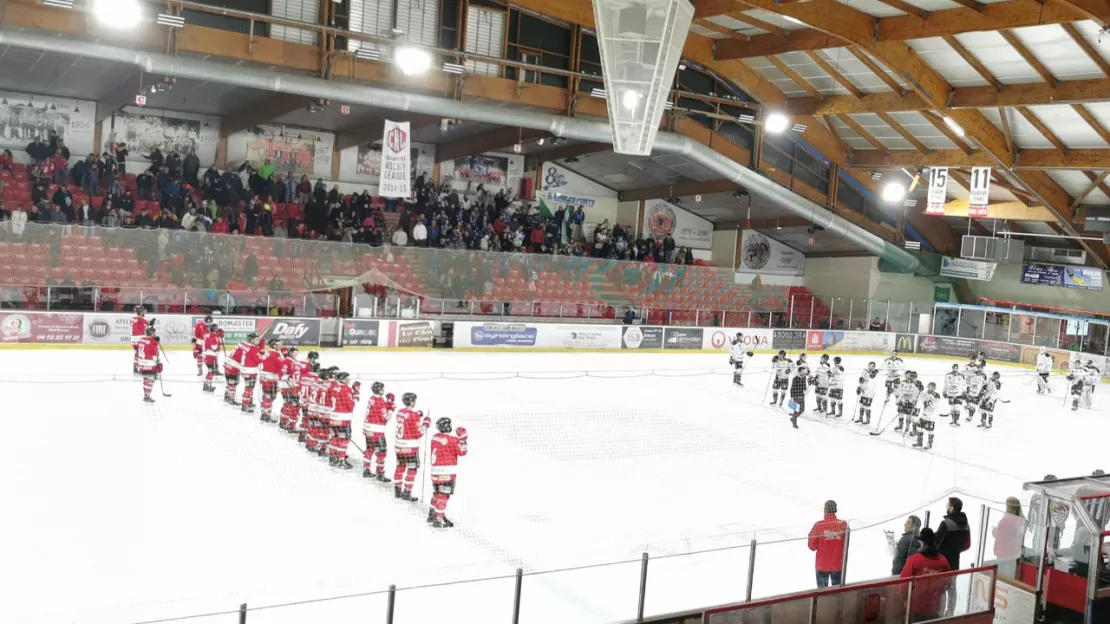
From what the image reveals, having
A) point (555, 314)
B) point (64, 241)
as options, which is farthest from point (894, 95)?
point (64, 241)

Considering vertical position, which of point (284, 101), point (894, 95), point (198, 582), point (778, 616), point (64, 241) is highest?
point (894, 95)

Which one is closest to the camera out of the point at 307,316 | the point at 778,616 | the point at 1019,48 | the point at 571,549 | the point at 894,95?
the point at 778,616

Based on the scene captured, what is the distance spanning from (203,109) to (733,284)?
50.4 ft

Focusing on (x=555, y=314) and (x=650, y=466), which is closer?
(x=650, y=466)

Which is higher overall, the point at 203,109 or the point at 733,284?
the point at 203,109

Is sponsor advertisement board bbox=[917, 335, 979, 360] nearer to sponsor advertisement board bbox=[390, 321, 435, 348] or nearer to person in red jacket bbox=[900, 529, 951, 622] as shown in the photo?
sponsor advertisement board bbox=[390, 321, 435, 348]

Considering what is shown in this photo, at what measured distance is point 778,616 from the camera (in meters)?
6.72

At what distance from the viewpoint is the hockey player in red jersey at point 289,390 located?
42.7ft

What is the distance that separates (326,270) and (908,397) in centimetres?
1216

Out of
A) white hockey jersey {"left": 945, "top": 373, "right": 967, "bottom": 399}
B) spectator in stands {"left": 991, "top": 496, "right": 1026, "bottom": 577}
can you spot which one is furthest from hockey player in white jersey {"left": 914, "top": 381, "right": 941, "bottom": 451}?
spectator in stands {"left": 991, "top": 496, "right": 1026, "bottom": 577}

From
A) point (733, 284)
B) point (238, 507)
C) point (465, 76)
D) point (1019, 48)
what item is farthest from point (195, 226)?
point (1019, 48)

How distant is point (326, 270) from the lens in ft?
68.4

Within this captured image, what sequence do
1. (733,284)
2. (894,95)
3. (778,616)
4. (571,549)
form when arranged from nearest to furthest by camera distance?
(778,616) < (571,549) < (894,95) < (733,284)

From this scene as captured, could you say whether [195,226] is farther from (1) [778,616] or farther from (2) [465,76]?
(1) [778,616]
